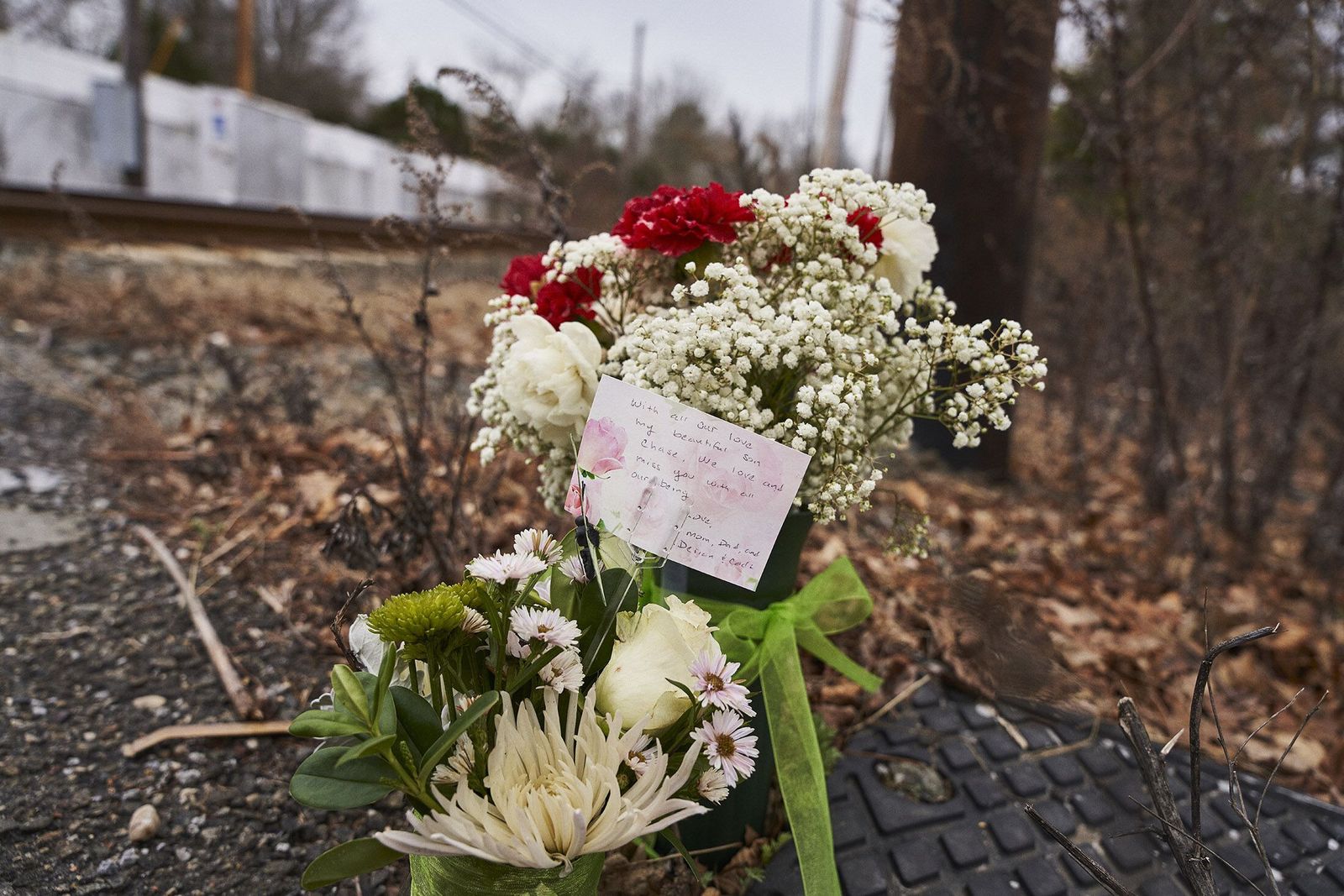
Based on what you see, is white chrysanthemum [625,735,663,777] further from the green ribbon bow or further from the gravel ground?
the gravel ground

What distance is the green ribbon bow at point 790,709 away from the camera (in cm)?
131

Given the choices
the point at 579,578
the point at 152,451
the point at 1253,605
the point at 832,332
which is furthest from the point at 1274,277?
the point at 152,451

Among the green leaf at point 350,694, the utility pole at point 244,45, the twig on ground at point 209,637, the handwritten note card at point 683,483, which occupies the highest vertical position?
the utility pole at point 244,45

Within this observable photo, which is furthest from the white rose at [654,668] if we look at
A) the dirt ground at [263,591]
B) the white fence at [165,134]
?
the white fence at [165,134]

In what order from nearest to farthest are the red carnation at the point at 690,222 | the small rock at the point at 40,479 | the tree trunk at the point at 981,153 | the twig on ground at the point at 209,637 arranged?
the red carnation at the point at 690,222 < the twig on ground at the point at 209,637 < the small rock at the point at 40,479 < the tree trunk at the point at 981,153

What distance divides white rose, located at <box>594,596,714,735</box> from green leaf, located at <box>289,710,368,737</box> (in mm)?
287

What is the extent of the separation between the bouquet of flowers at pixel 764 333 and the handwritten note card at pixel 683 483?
0.04 m

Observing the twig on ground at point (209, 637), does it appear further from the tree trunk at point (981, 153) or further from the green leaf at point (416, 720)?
the tree trunk at point (981, 153)

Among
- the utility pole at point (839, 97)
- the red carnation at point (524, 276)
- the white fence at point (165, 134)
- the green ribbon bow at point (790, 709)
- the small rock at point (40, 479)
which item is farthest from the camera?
the white fence at point (165, 134)

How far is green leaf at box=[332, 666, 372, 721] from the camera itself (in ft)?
3.08

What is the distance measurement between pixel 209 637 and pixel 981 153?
3.21 metres

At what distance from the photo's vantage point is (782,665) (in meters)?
1.33

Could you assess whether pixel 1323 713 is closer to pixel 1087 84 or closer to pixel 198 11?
pixel 1087 84

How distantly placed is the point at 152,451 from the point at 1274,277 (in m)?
4.75
